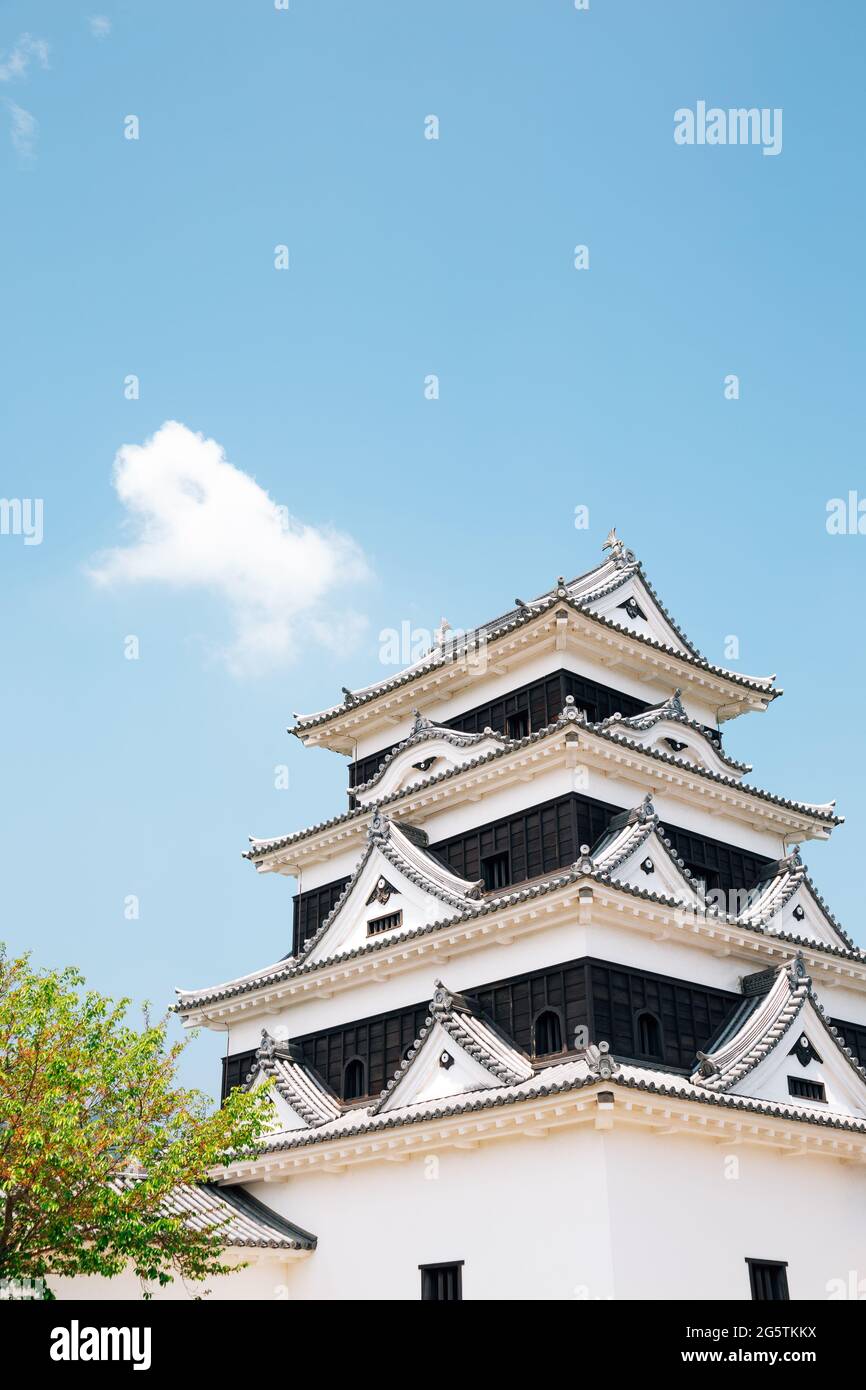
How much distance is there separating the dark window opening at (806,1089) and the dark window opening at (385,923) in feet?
26.4

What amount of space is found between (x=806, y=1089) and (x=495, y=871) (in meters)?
7.05

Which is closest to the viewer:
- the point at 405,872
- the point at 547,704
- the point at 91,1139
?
the point at 91,1139

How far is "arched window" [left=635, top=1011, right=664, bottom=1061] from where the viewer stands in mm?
21337

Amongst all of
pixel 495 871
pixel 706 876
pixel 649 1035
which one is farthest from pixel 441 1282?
pixel 706 876

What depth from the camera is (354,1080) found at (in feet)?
81.8

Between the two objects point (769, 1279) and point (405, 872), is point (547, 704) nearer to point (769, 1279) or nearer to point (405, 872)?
point (405, 872)

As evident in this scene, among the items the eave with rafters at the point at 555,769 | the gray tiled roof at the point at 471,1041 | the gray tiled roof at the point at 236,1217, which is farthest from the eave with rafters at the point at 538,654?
the gray tiled roof at the point at 236,1217

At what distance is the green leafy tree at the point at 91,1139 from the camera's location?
17094 millimetres

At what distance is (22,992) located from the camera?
61.2 ft

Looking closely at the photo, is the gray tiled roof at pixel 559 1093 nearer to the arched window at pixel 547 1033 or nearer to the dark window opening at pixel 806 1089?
the dark window opening at pixel 806 1089

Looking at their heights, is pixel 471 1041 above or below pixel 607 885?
below
